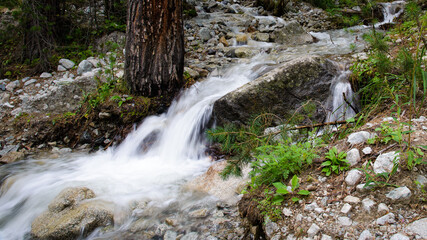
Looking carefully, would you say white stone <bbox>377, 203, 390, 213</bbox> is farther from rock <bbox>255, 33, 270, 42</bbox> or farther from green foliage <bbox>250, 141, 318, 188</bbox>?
rock <bbox>255, 33, 270, 42</bbox>

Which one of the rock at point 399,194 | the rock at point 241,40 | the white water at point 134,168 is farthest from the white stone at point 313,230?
the rock at point 241,40

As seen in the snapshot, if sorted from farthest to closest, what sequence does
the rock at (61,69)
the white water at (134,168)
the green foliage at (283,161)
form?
the rock at (61,69)
the white water at (134,168)
the green foliage at (283,161)

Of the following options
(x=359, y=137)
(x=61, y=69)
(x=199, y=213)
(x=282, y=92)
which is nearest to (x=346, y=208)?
(x=359, y=137)

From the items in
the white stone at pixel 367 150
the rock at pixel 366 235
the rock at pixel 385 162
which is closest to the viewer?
the rock at pixel 366 235

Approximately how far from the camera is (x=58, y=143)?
4.70 m

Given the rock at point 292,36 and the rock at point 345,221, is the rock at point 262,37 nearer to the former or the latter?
the rock at point 292,36

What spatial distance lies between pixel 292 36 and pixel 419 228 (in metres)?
6.99

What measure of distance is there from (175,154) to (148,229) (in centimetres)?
176

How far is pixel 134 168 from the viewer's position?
13.5 ft

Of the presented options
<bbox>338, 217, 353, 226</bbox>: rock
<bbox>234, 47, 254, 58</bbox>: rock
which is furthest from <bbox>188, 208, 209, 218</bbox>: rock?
<bbox>234, 47, 254, 58</bbox>: rock

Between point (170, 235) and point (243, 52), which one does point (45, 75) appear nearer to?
point (243, 52)

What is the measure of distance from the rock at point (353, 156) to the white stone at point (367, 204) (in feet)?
1.18

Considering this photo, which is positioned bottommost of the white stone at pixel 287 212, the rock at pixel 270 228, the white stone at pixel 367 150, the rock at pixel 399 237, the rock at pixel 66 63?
the rock at pixel 270 228

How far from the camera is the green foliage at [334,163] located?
2082 millimetres
